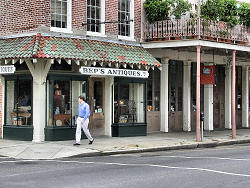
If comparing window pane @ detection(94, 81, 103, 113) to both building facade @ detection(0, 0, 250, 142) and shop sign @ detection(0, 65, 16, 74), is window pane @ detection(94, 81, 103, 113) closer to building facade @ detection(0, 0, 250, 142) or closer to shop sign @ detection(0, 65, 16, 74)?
building facade @ detection(0, 0, 250, 142)

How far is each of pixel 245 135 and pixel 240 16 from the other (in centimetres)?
532

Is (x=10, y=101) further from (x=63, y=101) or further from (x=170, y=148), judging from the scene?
(x=170, y=148)

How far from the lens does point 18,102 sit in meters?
17.0

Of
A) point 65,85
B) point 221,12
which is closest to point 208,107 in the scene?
point 221,12

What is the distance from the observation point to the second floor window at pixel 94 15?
59.2 feet

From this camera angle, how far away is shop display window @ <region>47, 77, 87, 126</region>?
16516 millimetres

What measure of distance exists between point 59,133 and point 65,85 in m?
1.76

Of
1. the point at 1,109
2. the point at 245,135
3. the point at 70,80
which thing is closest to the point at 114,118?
the point at 70,80

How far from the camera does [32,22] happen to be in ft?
53.9

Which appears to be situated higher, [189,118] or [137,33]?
[137,33]

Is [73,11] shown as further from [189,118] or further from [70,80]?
[189,118]

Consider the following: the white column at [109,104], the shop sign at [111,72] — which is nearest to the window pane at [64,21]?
the shop sign at [111,72]

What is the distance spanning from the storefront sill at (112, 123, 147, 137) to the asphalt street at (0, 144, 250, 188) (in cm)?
482

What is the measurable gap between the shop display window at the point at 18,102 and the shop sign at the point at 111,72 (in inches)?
83.5
